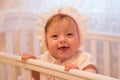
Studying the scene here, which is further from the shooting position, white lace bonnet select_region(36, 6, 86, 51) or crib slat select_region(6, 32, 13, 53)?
crib slat select_region(6, 32, 13, 53)

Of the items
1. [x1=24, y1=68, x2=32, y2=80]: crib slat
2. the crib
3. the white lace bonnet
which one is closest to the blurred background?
the crib

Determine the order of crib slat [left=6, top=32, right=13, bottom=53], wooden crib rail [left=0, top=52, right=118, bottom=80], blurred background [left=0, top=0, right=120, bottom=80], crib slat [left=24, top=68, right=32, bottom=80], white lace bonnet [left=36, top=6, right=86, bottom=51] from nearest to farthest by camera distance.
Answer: wooden crib rail [left=0, top=52, right=118, bottom=80]
crib slat [left=24, top=68, right=32, bottom=80]
white lace bonnet [left=36, top=6, right=86, bottom=51]
blurred background [left=0, top=0, right=120, bottom=80]
crib slat [left=6, top=32, right=13, bottom=53]

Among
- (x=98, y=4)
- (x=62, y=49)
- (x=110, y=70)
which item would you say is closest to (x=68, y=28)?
(x=62, y=49)

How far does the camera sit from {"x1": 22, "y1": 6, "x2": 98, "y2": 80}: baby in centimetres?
94

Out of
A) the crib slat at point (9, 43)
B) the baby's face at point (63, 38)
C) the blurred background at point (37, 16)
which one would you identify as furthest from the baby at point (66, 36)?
the crib slat at point (9, 43)

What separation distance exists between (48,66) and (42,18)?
0.87 ft

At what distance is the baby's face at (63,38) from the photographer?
94 cm

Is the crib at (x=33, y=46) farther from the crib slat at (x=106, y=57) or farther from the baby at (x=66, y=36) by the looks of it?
the baby at (x=66, y=36)

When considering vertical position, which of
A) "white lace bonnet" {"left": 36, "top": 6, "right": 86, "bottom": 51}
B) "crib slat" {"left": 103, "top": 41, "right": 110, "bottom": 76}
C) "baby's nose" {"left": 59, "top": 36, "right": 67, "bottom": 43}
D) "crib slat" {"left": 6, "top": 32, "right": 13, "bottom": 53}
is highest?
"white lace bonnet" {"left": 36, "top": 6, "right": 86, "bottom": 51}

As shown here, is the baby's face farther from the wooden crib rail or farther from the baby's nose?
the wooden crib rail

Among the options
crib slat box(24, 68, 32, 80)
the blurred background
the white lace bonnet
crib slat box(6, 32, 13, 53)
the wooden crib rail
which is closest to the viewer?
the wooden crib rail

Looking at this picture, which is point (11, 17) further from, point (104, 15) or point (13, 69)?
point (104, 15)

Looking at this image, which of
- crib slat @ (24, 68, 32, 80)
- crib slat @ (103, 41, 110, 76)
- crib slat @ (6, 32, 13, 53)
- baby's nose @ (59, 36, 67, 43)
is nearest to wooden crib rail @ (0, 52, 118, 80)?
crib slat @ (24, 68, 32, 80)

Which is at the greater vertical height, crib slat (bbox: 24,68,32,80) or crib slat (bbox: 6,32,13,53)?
crib slat (bbox: 6,32,13,53)
